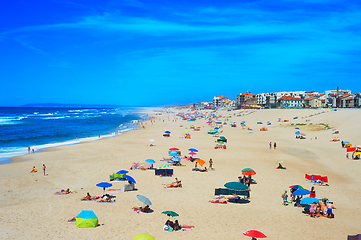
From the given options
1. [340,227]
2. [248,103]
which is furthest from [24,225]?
[248,103]

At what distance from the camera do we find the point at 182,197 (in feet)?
46.5

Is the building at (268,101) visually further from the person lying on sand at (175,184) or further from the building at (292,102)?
the person lying on sand at (175,184)

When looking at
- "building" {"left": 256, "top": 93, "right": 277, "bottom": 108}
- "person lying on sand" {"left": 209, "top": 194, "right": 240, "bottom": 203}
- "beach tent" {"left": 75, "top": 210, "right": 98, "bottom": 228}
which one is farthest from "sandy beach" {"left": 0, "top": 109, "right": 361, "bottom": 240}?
"building" {"left": 256, "top": 93, "right": 277, "bottom": 108}

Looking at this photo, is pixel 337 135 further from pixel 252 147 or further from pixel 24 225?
pixel 24 225

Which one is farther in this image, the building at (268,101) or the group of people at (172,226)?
the building at (268,101)

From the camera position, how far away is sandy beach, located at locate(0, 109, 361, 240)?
1033cm

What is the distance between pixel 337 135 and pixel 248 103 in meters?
101

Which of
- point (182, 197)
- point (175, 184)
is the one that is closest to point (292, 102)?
point (175, 184)

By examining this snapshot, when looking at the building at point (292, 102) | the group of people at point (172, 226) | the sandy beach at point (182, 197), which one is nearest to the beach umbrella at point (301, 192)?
the sandy beach at point (182, 197)

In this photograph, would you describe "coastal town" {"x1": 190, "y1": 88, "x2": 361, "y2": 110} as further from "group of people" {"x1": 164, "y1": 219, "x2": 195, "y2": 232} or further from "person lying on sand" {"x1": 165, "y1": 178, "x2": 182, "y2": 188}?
"group of people" {"x1": 164, "y1": 219, "x2": 195, "y2": 232}

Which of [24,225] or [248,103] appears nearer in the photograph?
[24,225]

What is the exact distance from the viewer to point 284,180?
17.3 m

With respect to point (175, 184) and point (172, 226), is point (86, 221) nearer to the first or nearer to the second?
point (172, 226)

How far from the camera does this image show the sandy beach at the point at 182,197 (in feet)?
33.9
